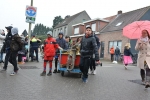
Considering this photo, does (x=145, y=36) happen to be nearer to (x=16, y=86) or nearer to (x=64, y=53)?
(x=64, y=53)

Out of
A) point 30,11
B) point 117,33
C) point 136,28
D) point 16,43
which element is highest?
point 30,11

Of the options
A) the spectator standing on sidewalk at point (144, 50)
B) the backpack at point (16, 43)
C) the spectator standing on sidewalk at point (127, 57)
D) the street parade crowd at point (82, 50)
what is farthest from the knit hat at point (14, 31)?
the spectator standing on sidewalk at point (127, 57)

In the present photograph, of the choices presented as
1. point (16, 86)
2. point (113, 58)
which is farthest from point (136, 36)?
point (113, 58)

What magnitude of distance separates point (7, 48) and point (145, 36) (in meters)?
5.23

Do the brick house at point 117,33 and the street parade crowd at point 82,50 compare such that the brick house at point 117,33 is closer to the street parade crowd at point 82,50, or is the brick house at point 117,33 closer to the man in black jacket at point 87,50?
the street parade crowd at point 82,50

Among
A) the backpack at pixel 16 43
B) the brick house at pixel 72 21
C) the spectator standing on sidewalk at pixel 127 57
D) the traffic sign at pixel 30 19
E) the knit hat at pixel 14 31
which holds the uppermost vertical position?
the brick house at pixel 72 21

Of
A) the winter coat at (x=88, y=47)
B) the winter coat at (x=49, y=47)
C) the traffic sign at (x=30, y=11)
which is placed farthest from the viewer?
the traffic sign at (x=30, y=11)

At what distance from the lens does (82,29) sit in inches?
1507

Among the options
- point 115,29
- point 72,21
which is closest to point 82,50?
point 115,29

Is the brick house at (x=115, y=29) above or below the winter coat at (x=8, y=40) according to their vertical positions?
above

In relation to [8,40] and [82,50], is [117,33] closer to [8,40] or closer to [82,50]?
[8,40]

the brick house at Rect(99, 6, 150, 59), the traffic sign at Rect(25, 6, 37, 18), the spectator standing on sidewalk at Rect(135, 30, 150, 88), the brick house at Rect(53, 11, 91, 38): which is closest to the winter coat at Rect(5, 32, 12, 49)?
the spectator standing on sidewalk at Rect(135, 30, 150, 88)

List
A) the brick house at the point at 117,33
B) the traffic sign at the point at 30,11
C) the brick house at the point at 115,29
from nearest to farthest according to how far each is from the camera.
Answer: the traffic sign at the point at 30,11 → the brick house at the point at 117,33 → the brick house at the point at 115,29

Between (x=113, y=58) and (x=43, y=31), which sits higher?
(x=43, y=31)
